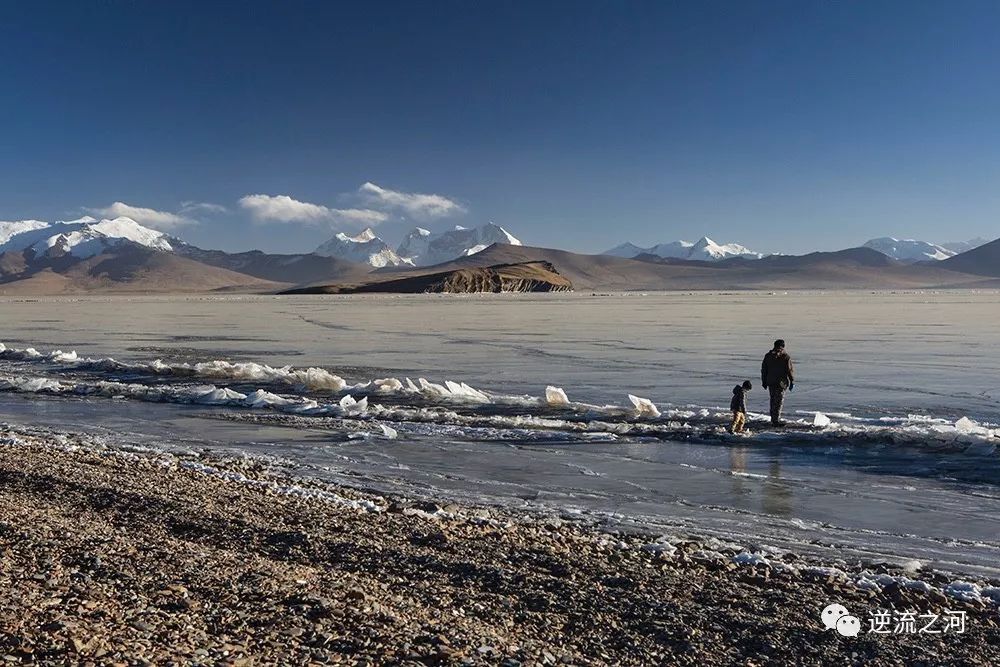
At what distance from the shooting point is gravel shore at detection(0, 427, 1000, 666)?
457cm

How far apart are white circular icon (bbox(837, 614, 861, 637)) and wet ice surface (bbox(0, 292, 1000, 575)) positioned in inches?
66.5

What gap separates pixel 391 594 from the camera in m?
5.46

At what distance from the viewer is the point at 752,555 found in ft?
21.7

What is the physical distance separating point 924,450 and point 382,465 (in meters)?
6.82

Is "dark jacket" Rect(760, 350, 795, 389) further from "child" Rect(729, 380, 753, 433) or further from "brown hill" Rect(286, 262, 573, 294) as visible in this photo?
"brown hill" Rect(286, 262, 573, 294)

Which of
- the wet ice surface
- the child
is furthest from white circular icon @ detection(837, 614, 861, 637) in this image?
the child

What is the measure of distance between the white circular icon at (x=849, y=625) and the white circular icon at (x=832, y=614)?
1.1 inches

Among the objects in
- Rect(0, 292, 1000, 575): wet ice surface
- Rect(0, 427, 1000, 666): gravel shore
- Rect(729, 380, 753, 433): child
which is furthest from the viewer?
Rect(729, 380, 753, 433): child

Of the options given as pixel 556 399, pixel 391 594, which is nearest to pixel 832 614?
pixel 391 594

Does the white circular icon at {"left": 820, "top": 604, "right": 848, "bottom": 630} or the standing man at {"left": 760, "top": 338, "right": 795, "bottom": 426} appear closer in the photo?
the white circular icon at {"left": 820, "top": 604, "right": 848, "bottom": 630}

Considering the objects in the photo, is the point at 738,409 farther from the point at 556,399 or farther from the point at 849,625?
the point at 849,625

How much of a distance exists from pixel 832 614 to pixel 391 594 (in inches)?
106

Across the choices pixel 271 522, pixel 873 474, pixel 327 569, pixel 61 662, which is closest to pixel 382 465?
pixel 271 522

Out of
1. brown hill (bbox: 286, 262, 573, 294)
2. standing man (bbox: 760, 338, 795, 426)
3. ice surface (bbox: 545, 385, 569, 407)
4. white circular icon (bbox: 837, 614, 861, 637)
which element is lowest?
white circular icon (bbox: 837, 614, 861, 637)
